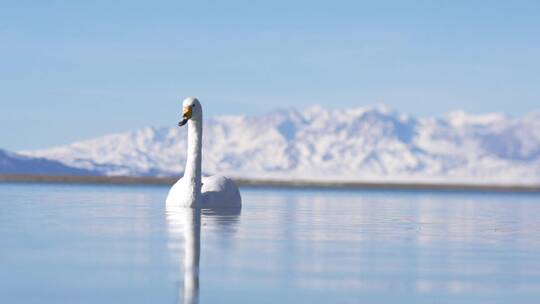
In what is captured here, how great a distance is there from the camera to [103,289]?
15672mm

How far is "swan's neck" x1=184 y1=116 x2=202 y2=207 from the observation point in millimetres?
35406

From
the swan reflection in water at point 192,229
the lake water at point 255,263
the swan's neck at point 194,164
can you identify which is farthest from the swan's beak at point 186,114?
the lake water at point 255,263

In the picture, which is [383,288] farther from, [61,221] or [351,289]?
[61,221]

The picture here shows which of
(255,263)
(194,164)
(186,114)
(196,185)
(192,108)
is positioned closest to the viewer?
(255,263)

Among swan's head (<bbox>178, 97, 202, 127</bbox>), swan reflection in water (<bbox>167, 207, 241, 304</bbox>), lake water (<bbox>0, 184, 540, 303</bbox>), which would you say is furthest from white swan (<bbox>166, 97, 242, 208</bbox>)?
lake water (<bbox>0, 184, 540, 303</bbox>)

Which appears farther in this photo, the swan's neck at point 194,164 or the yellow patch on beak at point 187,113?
the yellow patch on beak at point 187,113

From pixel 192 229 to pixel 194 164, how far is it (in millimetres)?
10604

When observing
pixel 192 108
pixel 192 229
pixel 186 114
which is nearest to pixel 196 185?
pixel 186 114

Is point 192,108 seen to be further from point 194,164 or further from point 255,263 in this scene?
point 255,263

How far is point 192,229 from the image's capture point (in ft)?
85.9

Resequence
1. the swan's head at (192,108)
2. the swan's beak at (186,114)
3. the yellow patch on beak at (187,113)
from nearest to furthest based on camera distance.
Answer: the swan's beak at (186,114), the yellow patch on beak at (187,113), the swan's head at (192,108)

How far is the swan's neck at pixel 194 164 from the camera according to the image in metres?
35.4

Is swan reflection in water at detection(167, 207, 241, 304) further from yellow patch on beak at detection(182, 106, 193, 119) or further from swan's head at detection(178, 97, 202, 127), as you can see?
swan's head at detection(178, 97, 202, 127)

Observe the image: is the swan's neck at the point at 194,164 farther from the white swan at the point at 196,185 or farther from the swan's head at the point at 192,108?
the swan's head at the point at 192,108
